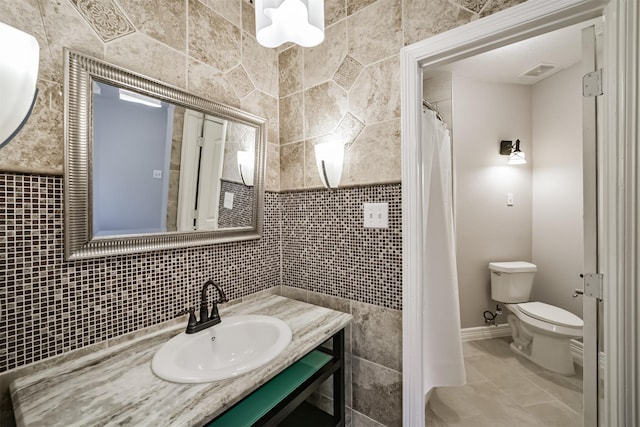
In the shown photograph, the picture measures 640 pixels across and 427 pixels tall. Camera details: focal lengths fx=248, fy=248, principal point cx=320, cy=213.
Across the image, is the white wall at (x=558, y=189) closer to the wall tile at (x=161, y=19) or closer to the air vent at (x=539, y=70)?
the air vent at (x=539, y=70)

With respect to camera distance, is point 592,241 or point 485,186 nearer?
point 592,241

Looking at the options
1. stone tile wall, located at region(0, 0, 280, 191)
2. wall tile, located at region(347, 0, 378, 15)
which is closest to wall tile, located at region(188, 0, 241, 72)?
stone tile wall, located at region(0, 0, 280, 191)

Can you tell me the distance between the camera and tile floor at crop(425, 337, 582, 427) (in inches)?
62.7

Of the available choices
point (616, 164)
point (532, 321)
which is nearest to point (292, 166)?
point (616, 164)

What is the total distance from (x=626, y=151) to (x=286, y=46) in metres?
1.67

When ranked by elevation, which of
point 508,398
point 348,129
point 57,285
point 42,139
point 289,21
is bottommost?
point 508,398

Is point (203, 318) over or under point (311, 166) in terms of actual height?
under

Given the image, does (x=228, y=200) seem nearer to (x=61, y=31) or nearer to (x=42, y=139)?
(x=42, y=139)

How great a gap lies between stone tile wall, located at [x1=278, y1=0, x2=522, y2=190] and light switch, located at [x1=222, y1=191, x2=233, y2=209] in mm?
388

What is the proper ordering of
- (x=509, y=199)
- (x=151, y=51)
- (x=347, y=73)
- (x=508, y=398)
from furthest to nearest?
(x=509, y=199) < (x=508, y=398) < (x=347, y=73) < (x=151, y=51)

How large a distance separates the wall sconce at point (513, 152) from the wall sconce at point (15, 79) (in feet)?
10.8

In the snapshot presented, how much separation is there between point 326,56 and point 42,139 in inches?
50.9

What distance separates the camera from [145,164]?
0.99 metres

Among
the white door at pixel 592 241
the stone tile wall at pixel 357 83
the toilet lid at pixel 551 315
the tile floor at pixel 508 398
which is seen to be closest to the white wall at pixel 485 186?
the toilet lid at pixel 551 315
